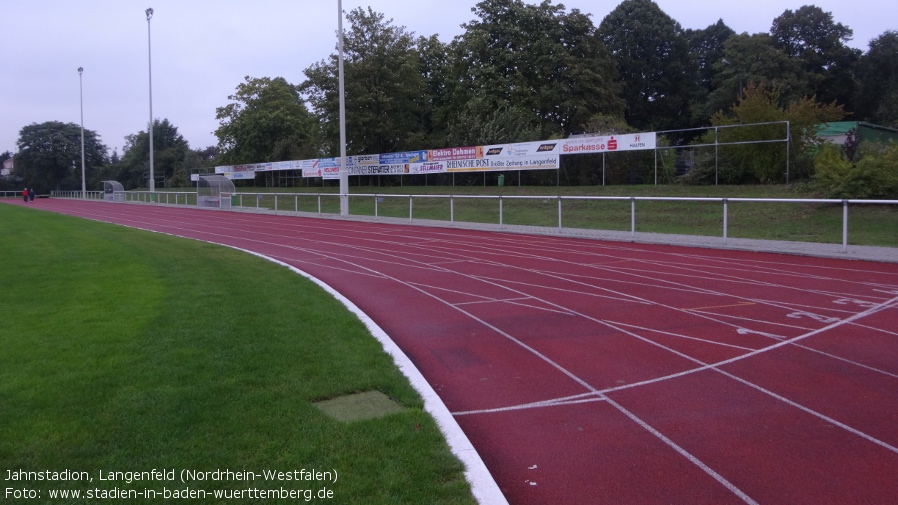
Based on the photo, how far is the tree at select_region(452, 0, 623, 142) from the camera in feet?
142

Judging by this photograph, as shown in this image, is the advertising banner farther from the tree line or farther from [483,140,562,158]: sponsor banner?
the tree line

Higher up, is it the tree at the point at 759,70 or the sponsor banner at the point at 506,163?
the tree at the point at 759,70

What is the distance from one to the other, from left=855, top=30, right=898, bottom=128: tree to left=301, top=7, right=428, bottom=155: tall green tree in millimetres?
30476

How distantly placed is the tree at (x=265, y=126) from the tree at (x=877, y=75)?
4033cm

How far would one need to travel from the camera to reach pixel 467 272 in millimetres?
14016


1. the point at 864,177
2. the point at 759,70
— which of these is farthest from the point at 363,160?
the point at 864,177

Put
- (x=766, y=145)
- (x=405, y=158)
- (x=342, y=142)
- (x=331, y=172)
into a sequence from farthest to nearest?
(x=331, y=172) → (x=405, y=158) → (x=342, y=142) → (x=766, y=145)

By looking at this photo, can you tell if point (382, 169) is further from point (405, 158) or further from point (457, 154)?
point (457, 154)

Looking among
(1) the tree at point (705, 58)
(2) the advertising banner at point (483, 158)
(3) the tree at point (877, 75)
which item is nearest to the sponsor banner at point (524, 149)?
(2) the advertising banner at point (483, 158)

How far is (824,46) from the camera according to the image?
5038 centimetres

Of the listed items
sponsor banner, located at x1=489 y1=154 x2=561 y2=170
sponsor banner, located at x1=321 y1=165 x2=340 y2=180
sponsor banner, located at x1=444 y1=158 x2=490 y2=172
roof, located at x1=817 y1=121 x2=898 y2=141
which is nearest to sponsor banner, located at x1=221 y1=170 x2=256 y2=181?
sponsor banner, located at x1=321 y1=165 x2=340 y2=180

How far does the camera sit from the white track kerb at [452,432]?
164 inches

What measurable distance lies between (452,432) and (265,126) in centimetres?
5802

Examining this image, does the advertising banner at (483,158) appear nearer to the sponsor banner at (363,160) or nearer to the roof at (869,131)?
the sponsor banner at (363,160)
